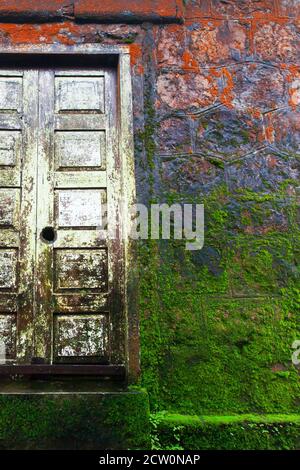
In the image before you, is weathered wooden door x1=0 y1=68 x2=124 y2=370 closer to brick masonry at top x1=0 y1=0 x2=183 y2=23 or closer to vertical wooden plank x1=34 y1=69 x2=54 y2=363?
vertical wooden plank x1=34 y1=69 x2=54 y2=363

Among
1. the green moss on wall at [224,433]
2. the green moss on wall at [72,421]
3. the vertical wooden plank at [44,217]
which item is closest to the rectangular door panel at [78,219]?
the vertical wooden plank at [44,217]

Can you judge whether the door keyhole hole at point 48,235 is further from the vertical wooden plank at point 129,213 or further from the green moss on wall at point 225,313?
the green moss on wall at point 225,313

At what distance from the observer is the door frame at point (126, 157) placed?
2.74 m

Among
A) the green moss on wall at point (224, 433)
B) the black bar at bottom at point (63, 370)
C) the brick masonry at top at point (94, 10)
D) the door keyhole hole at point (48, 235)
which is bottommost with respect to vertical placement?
the green moss on wall at point (224, 433)

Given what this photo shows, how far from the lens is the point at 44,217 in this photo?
3021 millimetres

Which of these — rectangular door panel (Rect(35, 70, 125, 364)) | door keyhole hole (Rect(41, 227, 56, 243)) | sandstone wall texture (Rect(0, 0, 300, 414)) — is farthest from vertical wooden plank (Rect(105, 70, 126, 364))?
door keyhole hole (Rect(41, 227, 56, 243))

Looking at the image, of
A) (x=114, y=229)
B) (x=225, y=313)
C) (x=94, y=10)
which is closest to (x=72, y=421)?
(x=225, y=313)

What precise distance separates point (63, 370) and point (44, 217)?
89 centimetres

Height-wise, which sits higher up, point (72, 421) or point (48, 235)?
point (48, 235)

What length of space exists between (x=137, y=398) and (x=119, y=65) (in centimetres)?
201

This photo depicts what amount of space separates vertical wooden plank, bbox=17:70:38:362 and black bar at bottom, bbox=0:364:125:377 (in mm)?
84

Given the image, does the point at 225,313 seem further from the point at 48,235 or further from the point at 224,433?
the point at 48,235

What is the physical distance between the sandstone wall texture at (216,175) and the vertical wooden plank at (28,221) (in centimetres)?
39
